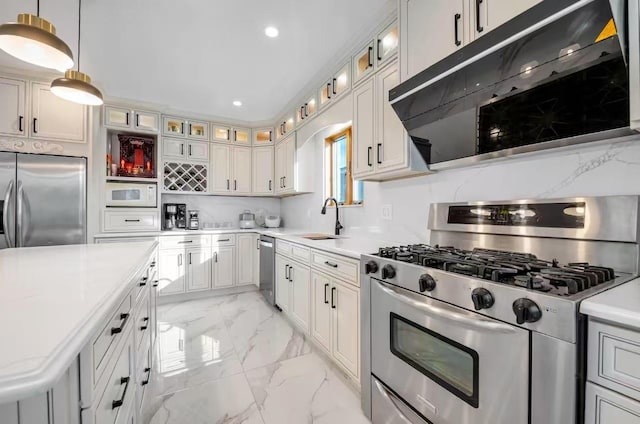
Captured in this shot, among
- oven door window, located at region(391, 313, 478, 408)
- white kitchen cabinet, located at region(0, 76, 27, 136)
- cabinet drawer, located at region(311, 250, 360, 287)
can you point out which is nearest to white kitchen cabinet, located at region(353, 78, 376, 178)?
cabinet drawer, located at region(311, 250, 360, 287)

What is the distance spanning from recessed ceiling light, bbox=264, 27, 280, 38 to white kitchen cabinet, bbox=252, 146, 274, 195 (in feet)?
7.24

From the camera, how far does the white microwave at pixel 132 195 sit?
3.53 metres

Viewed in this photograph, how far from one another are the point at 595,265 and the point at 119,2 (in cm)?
301

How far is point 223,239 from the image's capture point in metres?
3.95

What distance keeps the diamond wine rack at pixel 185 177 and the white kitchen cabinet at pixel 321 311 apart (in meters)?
2.61

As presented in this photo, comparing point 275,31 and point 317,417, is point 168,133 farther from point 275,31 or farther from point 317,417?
point 317,417

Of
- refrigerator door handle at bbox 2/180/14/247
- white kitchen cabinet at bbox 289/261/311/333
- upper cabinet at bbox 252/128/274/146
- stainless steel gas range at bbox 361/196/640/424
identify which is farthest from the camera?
upper cabinet at bbox 252/128/274/146

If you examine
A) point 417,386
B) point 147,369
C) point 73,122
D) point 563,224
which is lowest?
point 147,369

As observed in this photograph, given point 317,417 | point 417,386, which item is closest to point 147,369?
point 317,417

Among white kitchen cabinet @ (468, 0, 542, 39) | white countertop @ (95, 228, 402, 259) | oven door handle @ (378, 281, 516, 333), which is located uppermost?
white kitchen cabinet @ (468, 0, 542, 39)

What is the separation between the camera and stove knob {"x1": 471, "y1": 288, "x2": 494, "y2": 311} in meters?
0.98

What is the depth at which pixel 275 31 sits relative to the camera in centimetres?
224

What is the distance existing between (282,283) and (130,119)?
2.79 meters

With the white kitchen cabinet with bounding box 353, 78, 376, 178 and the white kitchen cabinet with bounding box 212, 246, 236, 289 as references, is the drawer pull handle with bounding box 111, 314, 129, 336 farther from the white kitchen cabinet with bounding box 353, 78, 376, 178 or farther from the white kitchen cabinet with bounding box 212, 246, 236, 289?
the white kitchen cabinet with bounding box 212, 246, 236, 289
